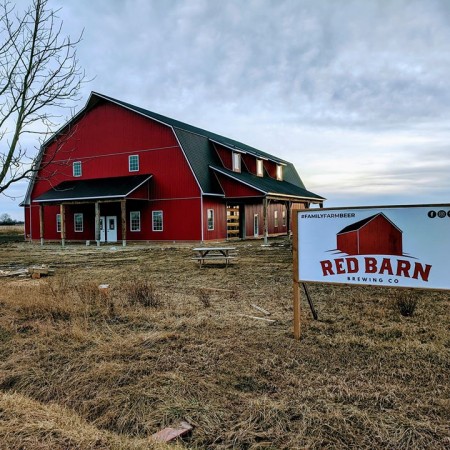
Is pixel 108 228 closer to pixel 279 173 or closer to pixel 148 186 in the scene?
pixel 148 186

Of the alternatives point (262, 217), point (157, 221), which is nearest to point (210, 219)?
point (157, 221)

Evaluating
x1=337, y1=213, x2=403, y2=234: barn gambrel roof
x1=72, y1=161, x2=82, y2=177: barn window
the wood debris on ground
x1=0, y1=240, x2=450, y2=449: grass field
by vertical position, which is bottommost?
x1=0, y1=240, x2=450, y2=449: grass field

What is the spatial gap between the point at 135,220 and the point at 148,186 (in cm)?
261

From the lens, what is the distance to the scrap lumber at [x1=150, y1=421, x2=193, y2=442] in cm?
311

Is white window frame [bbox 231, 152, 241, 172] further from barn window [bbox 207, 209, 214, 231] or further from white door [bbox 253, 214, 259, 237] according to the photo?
barn window [bbox 207, 209, 214, 231]

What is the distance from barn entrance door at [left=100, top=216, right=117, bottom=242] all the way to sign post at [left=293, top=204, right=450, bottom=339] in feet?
80.4

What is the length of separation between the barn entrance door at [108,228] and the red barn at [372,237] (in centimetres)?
2502

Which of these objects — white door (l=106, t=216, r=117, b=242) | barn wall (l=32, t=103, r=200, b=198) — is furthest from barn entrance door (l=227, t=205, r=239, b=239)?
white door (l=106, t=216, r=117, b=242)

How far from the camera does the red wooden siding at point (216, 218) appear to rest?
25.4 meters

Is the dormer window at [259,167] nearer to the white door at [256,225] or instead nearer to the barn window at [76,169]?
the white door at [256,225]

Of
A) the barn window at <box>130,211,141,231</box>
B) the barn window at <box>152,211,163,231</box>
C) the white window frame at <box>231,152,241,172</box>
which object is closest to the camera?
the barn window at <box>152,211,163,231</box>

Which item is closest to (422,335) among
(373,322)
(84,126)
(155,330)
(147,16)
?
(373,322)

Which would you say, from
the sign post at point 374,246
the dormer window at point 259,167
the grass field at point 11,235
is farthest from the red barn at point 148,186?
the sign post at point 374,246

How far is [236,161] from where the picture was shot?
29.2 metres
